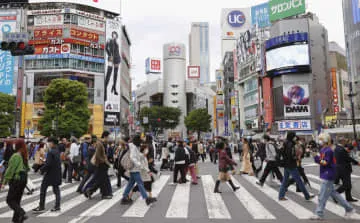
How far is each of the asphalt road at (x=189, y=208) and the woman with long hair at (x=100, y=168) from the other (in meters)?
0.26

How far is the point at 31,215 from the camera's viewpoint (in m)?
6.46

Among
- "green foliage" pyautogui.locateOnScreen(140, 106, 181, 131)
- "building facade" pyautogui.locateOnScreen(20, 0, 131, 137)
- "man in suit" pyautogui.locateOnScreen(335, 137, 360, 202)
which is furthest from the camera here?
"green foliage" pyautogui.locateOnScreen(140, 106, 181, 131)

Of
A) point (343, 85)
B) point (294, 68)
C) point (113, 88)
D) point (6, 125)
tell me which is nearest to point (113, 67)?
point (113, 88)

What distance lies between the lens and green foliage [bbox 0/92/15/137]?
122 ft

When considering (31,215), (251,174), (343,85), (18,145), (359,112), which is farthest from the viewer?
(343,85)

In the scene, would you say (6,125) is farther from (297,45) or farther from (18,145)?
(297,45)

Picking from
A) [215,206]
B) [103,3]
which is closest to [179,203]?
[215,206]

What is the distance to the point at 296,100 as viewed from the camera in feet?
161

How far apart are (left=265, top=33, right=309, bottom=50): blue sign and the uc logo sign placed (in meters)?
38.7

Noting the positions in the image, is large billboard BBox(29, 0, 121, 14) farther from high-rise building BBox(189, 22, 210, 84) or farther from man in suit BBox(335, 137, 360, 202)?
high-rise building BBox(189, 22, 210, 84)

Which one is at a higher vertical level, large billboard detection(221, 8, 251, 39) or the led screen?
large billboard detection(221, 8, 251, 39)

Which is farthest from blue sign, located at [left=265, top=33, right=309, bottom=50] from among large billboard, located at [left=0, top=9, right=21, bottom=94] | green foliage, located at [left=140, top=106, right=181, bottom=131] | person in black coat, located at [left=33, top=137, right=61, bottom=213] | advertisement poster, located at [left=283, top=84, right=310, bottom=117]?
person in black coat, located at [left=33, top=137, right=61, bottom=213]

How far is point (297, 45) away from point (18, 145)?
48857 millimetres

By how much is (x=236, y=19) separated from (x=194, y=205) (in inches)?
3379
